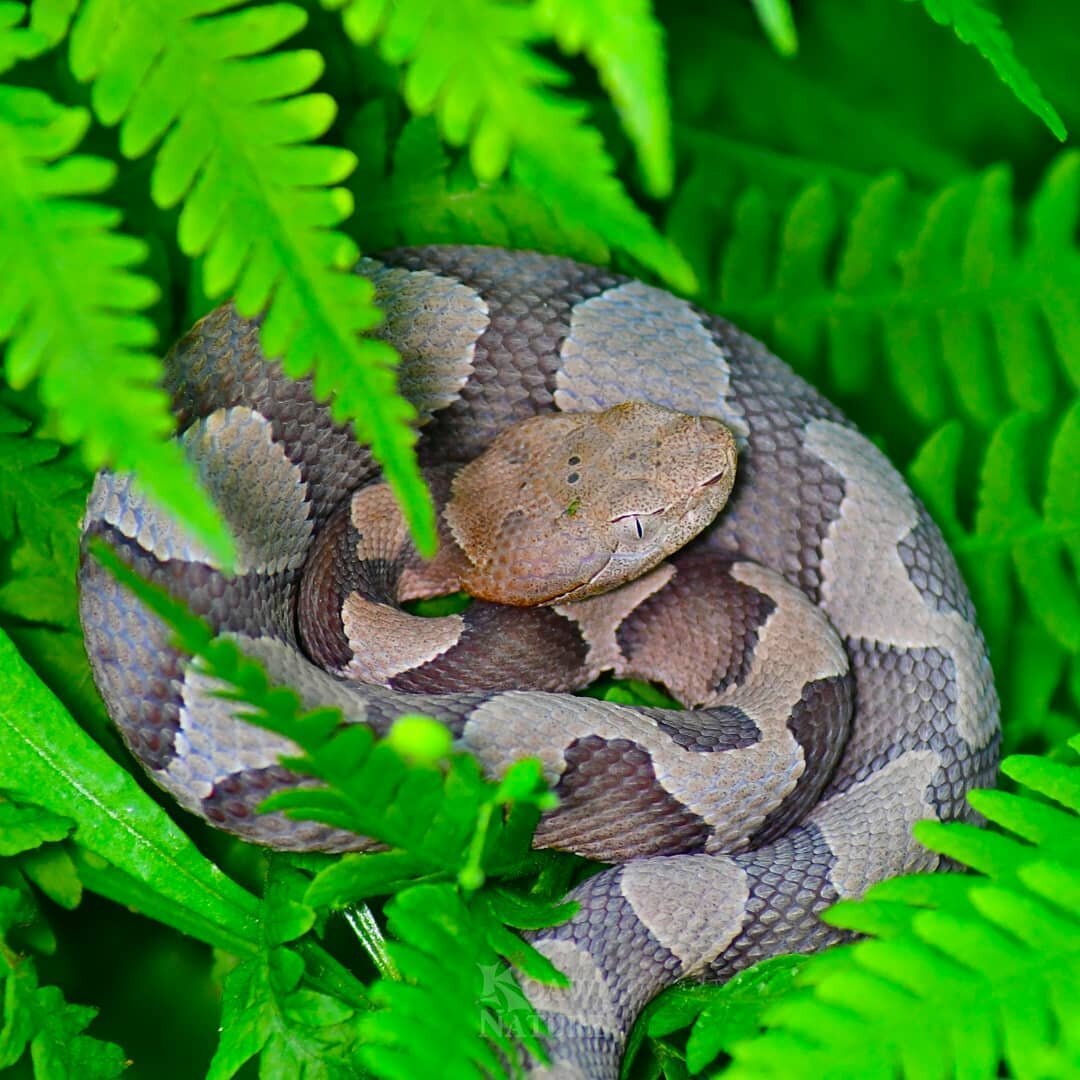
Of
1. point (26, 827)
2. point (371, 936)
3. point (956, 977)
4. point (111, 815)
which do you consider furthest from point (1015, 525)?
point (26, 827)

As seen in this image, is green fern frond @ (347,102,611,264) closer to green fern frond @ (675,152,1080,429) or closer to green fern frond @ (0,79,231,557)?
green fern frond @ (675,152,1080,429)

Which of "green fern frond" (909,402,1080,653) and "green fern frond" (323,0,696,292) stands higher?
"green fern frond" (323,0,696,292)

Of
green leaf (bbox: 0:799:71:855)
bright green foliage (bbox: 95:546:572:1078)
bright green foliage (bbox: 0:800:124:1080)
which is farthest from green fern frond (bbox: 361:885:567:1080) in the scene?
green leaf (bbox: 0:799:71:855)

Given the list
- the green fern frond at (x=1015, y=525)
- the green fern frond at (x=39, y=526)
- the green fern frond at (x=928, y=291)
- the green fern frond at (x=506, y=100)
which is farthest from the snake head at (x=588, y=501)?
the green fern frond at (x=506, y=100)

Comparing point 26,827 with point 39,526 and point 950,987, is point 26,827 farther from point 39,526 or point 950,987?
point 950,987

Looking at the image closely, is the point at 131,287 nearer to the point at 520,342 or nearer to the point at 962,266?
the point at 520,342

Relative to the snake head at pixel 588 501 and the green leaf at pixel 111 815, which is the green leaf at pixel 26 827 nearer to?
the green leaf at pixel 111 815
